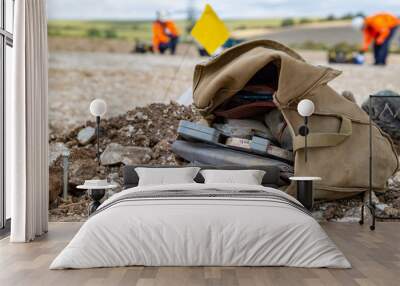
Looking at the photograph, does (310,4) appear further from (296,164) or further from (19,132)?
(19,132)

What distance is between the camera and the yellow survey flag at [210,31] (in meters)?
7.08

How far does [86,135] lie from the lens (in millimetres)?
6852

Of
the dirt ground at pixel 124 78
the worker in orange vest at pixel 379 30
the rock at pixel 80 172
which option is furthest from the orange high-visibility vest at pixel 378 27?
the rock at pixel 80 172

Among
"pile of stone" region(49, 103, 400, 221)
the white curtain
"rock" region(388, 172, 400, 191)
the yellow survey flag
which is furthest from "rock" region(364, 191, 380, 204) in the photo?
the white curtain

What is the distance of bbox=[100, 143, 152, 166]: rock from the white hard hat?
10.1 feet

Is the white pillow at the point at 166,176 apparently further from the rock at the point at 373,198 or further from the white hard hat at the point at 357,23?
the white hard hat at the point at 357,23

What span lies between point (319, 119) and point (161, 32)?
8.64 feet

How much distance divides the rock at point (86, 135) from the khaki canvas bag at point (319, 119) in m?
1.44

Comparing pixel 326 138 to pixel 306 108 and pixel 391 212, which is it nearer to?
pixel 306 108

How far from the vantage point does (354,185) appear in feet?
19.8

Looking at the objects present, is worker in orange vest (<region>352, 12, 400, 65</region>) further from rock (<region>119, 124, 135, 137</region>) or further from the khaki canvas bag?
rock (<region>119, 124, 135, 137</region>)

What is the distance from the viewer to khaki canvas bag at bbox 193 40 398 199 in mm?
5891

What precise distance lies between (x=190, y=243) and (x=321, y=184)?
8.59 ft

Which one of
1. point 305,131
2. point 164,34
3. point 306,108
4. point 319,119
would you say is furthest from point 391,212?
point 164,34
